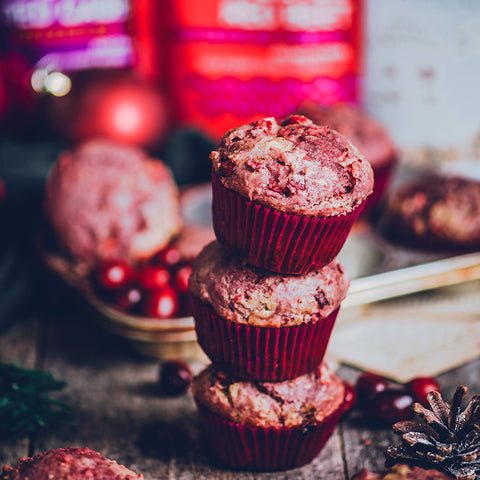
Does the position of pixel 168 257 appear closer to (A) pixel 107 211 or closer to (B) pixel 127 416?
(A) pixel 107 211

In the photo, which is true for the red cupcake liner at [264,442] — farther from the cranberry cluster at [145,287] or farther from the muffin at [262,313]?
the cranberry cluster at [145,287]

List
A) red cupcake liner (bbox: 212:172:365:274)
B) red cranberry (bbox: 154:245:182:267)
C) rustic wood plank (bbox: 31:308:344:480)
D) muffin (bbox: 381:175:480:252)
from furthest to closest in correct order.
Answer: muffin (bbox: 381:175:480:252) < red cranberry (bbox: 154:245:182:267) < rustic wood plank (bbox: 31:308:344:480) < red cupcake liner (bbox: 212:172:365:274)

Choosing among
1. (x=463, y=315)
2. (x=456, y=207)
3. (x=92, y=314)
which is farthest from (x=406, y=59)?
(x=92, y=314)

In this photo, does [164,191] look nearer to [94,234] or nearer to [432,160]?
[94,234]

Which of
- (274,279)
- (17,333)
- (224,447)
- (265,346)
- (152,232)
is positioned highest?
(274,279)

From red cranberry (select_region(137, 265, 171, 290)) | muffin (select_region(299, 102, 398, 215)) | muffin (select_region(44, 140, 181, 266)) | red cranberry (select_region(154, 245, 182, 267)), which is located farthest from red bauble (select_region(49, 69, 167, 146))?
red cranberry (select_region(137, 265, 171, 290))

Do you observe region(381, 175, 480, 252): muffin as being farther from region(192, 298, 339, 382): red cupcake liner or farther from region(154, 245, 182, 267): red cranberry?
region(192, 298, 339, 382): red cupcake liner
